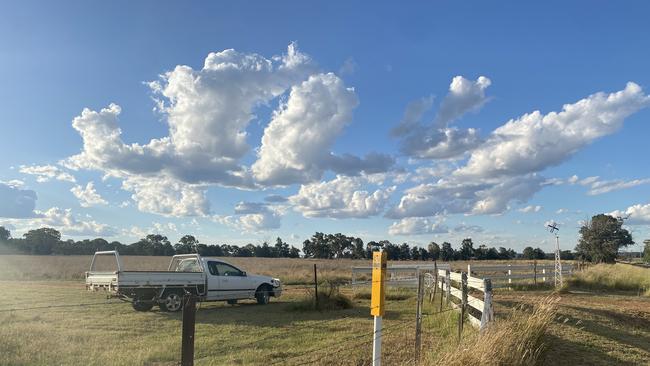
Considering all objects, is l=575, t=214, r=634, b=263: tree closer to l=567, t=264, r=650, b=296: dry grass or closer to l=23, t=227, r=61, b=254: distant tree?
l=567, t=264, r=650, b=296: dry grass

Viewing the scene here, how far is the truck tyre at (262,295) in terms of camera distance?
1773 cm

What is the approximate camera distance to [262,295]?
17812 millimetres

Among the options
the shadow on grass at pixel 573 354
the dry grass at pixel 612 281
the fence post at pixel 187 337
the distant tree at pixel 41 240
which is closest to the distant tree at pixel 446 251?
the distant tree at pixel 41 240

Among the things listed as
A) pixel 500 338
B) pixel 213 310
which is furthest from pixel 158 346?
pixel 213 310

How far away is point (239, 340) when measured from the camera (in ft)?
33.4

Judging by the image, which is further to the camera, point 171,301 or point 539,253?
point 539,253

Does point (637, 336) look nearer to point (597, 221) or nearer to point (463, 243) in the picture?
point (597, 221)

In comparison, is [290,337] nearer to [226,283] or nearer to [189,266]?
[226,283]

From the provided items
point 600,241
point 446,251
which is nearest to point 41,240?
point 446,251

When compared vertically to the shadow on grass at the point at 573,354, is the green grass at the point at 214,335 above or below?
below

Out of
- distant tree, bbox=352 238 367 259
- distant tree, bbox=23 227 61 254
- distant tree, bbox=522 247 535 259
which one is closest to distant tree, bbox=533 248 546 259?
distant tree, bbox=522 247 535 259

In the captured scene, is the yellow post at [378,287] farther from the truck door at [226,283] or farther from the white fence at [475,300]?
the truck door at [226,283]

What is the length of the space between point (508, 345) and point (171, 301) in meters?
10.8

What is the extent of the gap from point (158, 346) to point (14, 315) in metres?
5.76
